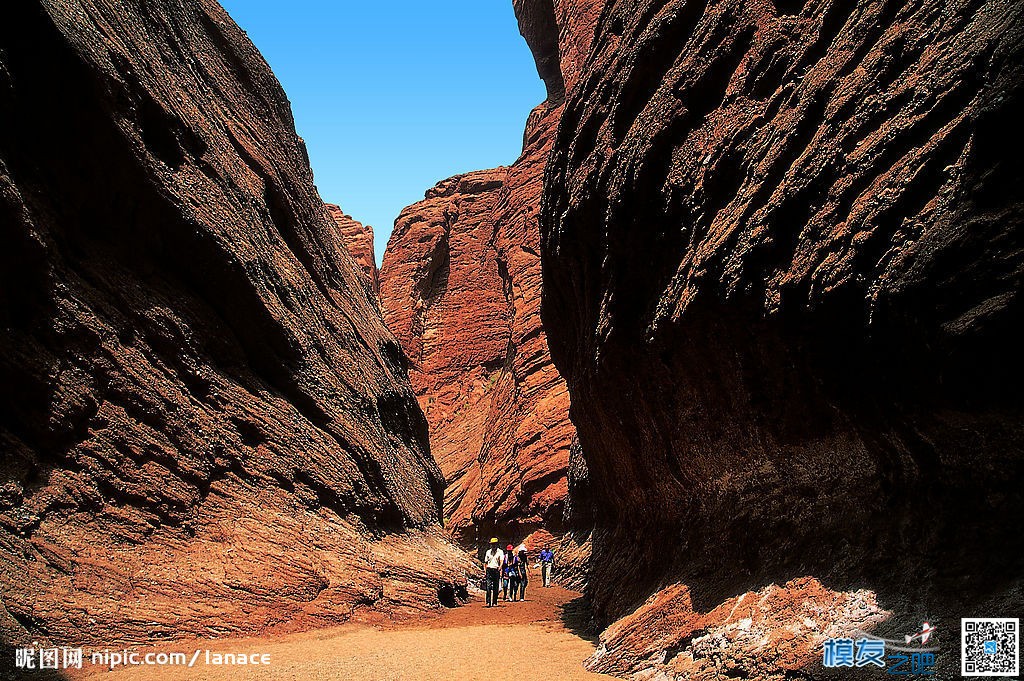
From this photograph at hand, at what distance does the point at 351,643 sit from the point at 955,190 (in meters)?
6.95

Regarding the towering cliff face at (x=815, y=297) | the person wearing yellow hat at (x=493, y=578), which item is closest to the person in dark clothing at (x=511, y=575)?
the person wearing yellow hat at (x=493, y=578)

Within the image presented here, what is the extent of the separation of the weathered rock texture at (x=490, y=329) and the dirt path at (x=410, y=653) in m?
11.2

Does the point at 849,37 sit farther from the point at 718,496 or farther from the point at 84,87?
the point at 84,87

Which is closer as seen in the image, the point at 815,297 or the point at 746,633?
the point at 815,297

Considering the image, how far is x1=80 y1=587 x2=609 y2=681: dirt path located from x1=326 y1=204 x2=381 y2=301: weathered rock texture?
1627 inches

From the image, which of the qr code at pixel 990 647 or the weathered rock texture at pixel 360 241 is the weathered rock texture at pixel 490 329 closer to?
the weathered rock texture at pixel 360 241

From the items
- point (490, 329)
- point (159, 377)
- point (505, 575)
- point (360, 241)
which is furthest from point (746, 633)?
point (360, 241)

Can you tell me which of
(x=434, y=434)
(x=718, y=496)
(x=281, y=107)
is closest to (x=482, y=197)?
(x=434, y=434)

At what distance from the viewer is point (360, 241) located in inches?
1953

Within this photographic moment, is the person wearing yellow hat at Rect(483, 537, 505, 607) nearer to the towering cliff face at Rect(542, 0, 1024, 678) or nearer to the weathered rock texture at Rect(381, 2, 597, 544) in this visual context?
the towering cliff face at Rect(542, 0, 1024, 678)

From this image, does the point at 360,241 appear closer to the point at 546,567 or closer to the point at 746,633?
the point at 546,567

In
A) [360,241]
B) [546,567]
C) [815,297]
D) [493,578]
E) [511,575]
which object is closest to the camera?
[815,297]

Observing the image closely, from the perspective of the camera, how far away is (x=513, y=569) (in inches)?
514

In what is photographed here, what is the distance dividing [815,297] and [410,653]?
5.15 metres
